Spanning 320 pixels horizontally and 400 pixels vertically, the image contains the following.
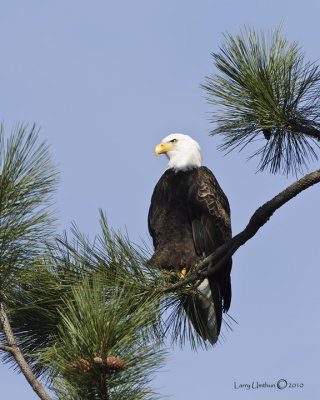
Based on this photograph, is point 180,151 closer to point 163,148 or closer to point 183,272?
point 163,148

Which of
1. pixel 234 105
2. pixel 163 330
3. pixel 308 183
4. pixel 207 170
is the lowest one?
pixel 163 330

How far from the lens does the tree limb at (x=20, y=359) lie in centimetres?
275

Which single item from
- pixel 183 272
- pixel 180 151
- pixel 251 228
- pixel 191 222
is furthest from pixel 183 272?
pixel 180 151

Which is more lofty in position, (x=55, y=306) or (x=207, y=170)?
(x=207, y=170)

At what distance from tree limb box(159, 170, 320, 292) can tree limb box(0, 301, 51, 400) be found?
76cm

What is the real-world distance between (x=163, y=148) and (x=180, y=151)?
0.16 meters

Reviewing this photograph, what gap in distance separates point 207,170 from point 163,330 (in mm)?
2047

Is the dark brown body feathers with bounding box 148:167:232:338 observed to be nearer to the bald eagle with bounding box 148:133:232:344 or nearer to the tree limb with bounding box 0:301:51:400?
the bald eagle with bounding box 148:133:232:344

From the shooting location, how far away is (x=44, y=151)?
2.95 metres

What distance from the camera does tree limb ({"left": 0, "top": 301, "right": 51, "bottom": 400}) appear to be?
275cm

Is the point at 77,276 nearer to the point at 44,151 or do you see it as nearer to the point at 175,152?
the point at 44,151

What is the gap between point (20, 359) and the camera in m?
2.91

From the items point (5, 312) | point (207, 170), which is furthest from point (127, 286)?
point (207, 170)

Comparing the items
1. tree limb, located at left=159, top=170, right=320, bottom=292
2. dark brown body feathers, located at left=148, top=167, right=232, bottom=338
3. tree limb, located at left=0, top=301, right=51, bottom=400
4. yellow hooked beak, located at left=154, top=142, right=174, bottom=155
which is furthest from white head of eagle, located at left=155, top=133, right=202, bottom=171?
tree limb, located at left=0, top=301, right=51, bottom=400
